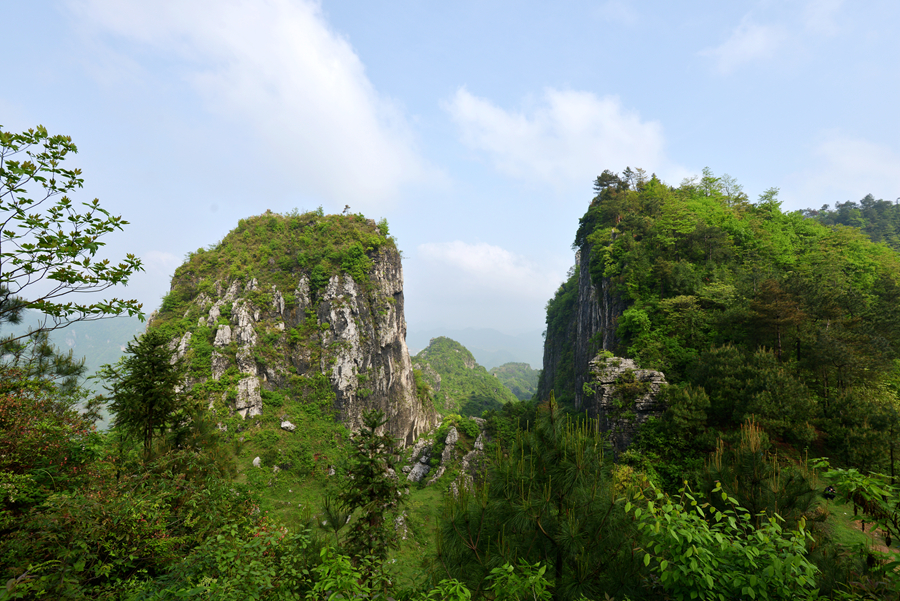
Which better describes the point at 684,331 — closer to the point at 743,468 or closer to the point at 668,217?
the point at 668,217

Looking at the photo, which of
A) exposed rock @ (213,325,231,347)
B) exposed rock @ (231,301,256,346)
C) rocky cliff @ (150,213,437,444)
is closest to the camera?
rocky cliff @ (150,213,437,444)

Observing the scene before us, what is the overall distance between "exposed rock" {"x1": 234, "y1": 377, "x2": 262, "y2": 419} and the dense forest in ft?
0.59

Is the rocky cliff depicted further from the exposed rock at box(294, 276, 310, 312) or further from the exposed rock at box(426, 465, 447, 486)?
the exposed rock at box(426, 465, 447, 486)

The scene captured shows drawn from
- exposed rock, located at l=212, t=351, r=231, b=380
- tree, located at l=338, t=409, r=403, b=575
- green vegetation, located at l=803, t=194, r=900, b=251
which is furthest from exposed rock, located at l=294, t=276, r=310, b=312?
green vegetation, located at l=803, t=194, r=900, b=251

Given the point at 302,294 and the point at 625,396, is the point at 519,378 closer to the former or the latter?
the point at 302,294

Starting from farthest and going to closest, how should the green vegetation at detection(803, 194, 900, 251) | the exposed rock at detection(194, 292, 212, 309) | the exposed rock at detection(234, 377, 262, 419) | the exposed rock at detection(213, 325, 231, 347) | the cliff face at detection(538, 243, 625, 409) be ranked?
1. the green vegetation at detection(803, 194, 900, 251)
2. the exposed rock at detection(194, 292, 212, 309)
3. the exposed rock at detection(213, 325, 231, 347)
4. the exposed rock at detection(234, 377, 262, 419)
5. the cliff face at detection(538, 243, 625, 409)

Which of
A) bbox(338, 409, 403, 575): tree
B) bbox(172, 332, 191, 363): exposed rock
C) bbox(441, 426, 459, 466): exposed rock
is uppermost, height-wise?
bbox(172, 332, 191, 363): exposed rock

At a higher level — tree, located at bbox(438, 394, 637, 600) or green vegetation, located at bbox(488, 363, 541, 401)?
tree, located at bbox(438, 394, 637, 600)

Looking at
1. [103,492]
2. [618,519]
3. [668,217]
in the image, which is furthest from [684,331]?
[103,492]

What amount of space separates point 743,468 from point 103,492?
484 inches

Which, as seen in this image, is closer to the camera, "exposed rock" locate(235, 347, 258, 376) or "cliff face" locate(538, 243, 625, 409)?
"cliff face" locate(538, 243, 625, 409)

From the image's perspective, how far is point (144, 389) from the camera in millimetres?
9094

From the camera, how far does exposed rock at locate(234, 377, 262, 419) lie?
28.2 m

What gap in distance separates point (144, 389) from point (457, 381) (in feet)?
268
